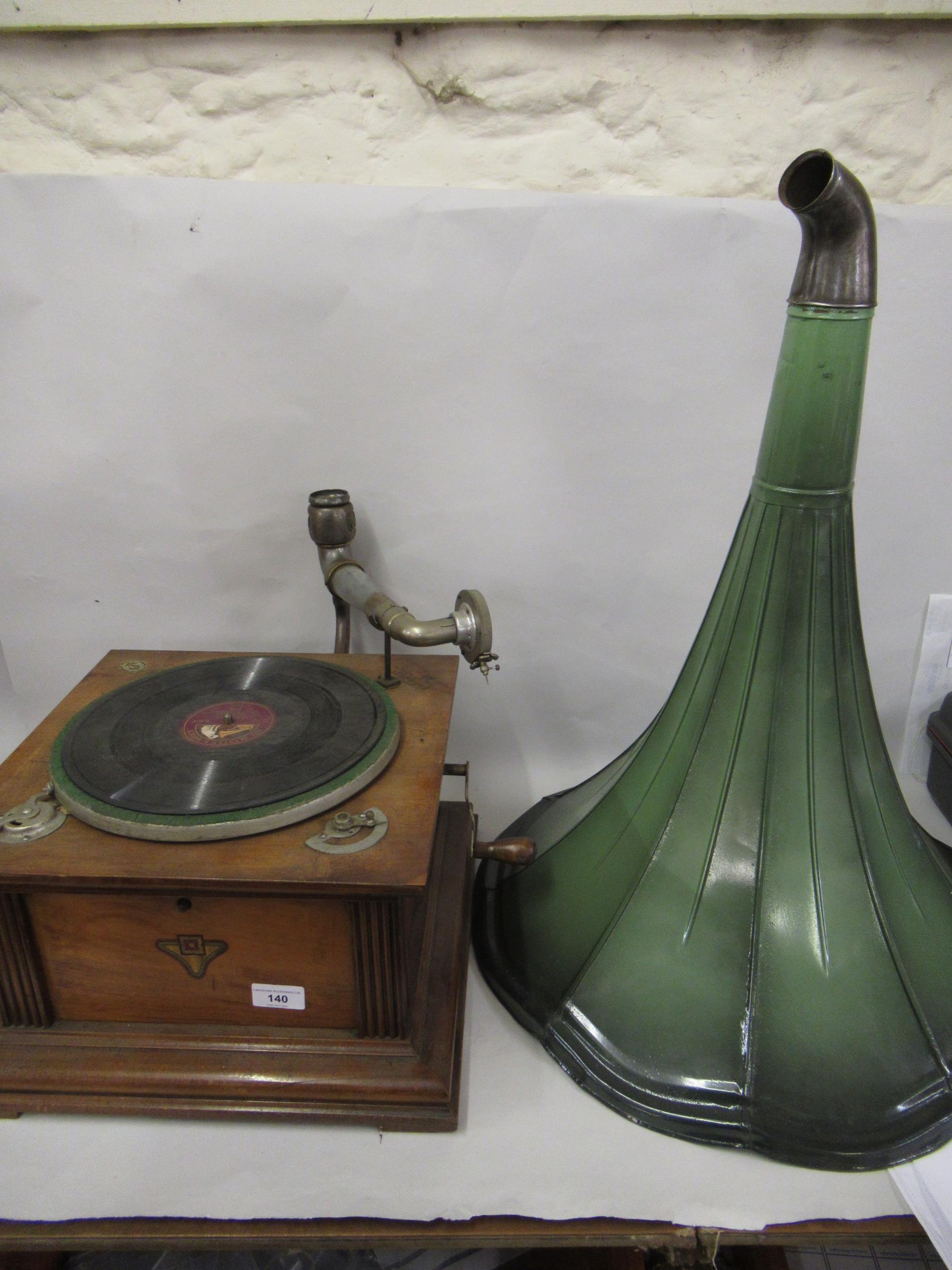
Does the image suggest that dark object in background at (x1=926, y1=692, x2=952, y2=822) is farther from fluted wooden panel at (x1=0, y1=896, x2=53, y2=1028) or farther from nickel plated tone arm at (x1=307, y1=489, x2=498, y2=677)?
fluted wooden panel at (x1=0, y1=896, x2=53, y2=1028)

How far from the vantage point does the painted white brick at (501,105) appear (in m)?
1.16

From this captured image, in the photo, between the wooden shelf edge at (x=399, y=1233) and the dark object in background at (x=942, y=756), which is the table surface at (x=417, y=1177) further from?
the dark object in background at (x=942, y=756)

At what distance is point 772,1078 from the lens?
0.92 metres

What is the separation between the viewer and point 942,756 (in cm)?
146

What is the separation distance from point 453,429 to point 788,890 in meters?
0.79

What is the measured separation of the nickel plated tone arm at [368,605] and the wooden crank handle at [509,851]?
0.23 m

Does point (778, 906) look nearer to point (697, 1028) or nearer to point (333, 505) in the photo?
point (697, 1028)

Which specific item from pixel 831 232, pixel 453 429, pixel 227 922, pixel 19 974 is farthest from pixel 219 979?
pixel 831 232

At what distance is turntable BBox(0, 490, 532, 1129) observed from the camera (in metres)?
0.88

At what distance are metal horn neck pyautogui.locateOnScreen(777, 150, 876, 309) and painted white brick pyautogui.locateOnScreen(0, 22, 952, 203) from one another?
450 millimetres

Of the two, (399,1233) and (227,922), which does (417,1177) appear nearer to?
(399,1233)

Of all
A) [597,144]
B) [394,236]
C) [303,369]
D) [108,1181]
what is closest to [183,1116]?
[108,1181]

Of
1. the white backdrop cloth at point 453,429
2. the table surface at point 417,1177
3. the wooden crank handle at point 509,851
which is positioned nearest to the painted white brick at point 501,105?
the white backdrop cloth at point 453,429

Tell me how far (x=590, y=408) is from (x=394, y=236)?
366 mm
